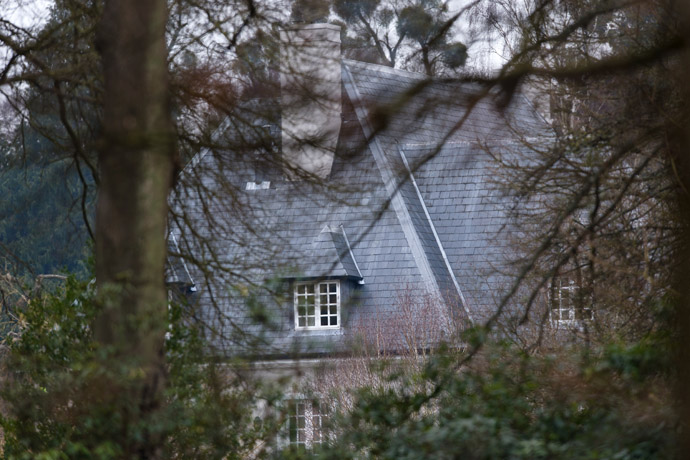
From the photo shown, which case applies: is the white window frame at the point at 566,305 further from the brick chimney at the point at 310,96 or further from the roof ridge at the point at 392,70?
the roof ridge at the point at 392,70

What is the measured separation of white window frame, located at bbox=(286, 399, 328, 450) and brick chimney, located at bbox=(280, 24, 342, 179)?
4.37ft

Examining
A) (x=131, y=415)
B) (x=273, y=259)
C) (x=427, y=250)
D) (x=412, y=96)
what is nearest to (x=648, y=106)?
(x=412, y=96)

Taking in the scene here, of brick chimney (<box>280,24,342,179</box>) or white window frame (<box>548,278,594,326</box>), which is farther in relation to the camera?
white window frame (<box>548,278,594,326</box>)

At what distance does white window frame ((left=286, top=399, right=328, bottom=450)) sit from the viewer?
17.6ft

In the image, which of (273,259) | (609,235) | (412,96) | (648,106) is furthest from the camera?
(609,235)

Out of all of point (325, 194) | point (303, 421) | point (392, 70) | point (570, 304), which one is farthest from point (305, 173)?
point (570, 304)

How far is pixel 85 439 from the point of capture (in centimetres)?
475

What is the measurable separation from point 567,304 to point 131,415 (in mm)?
4485

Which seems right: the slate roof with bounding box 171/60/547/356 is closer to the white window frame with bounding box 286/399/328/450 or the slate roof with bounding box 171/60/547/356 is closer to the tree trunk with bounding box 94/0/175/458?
the white window frame with bounding box 286/399/328/450

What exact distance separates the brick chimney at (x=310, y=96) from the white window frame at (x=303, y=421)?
1.33 m

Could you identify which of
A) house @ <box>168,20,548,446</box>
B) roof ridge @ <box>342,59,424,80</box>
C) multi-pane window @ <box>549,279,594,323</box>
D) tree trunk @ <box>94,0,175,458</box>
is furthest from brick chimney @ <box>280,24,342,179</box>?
multi-pane window @ <box>549,279,594,323</box>

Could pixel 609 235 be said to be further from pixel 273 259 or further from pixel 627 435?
pixel 627 435

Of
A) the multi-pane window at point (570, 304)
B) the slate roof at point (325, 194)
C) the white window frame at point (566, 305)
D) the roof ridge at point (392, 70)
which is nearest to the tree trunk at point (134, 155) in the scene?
the slate roof at point (325, 194)

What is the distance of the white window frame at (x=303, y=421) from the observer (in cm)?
537
